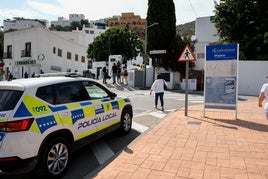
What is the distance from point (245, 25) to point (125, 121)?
62.5 feet

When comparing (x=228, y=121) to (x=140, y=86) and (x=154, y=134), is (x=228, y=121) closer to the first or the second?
(x=154, y=134)

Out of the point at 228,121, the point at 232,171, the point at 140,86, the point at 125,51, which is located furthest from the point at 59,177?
the point at 125,51

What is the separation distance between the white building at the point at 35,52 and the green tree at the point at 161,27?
18915 millimetres

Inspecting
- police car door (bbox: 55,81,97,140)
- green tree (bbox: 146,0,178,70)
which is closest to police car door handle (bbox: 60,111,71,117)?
police car door (bbox: 55,81,97,140)

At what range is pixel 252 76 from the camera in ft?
69.5

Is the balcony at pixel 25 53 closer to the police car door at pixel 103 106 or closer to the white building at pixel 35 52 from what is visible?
the white building at pixel 35 52

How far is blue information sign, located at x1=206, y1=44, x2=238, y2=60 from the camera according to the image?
8.42 m

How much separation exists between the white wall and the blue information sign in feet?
46.5

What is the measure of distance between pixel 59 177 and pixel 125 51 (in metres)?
45.0

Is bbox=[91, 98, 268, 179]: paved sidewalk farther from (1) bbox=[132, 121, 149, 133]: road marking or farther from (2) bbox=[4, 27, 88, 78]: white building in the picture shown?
(2) bbox=[4, 27, 88, 78]: white building

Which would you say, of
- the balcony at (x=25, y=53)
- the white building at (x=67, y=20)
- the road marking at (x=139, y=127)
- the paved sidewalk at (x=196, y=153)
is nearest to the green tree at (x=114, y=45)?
the balcony at (x=25, y=53)

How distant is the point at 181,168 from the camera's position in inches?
175

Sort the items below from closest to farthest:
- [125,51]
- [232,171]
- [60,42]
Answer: [232,171], [60,42], [125,51]

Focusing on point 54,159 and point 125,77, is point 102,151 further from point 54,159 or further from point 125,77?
point 125,77
